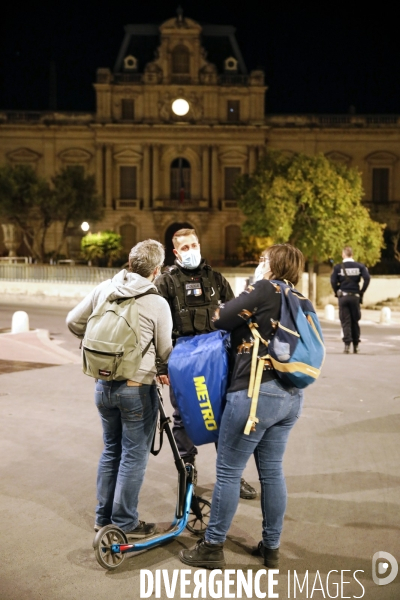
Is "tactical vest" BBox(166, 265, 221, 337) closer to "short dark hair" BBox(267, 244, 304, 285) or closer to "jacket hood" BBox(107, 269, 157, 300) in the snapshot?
"jacket hood" BBox(107, 269, 157, 300)

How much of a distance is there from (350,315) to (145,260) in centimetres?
961

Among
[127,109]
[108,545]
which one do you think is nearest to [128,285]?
[108,545]

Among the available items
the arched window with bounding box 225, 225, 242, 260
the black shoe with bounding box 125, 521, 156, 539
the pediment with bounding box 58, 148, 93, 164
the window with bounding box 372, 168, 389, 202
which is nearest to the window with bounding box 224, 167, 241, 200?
the arched window with bounding box 225, 225, 242, 260

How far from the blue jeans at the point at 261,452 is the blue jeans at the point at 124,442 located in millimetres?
544

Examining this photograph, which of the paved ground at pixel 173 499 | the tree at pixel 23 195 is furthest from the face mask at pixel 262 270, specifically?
the tree at pixel 23 195

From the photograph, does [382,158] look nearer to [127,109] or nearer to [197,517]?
[127,109]

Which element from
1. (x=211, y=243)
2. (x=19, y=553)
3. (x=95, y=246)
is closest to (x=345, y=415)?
(x=19, y=553)

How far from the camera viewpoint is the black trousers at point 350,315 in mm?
13492

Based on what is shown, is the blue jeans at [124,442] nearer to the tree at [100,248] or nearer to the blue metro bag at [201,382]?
the blue metro bag at [201,382]

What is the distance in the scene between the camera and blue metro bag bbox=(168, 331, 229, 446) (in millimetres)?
4184

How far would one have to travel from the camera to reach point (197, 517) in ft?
15.9

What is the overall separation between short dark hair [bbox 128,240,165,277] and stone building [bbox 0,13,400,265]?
46633 mm

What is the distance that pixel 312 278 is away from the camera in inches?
1277

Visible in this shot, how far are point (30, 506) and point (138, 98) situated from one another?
48.5 meters
